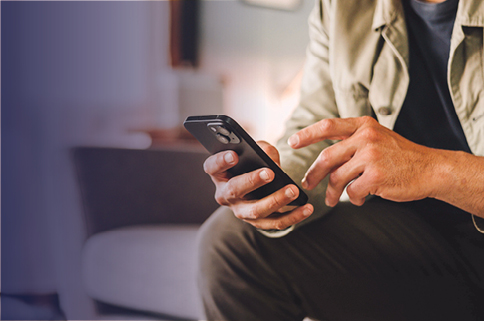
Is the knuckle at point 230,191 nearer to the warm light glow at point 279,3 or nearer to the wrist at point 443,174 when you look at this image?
the wrist at point 443,174

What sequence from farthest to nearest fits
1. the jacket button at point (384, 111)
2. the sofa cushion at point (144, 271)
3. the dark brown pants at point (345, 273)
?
1. the sofa cushion at point (144, 271)
2. the jacket button at point (384, 111)
3. the dark brown pants at point (345, 273)

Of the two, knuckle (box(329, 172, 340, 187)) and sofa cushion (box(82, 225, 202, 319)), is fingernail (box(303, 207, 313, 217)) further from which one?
sofa cushion (box(82, 225, 202, 319))

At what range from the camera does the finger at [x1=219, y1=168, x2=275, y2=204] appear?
0.44 m

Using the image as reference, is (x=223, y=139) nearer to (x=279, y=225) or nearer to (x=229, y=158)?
(x=229, y=158)

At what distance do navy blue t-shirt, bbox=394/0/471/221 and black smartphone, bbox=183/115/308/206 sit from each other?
30 centimetres

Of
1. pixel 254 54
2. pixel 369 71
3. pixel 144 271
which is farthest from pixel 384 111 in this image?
pixel 254 54

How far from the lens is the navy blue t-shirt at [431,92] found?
60cm

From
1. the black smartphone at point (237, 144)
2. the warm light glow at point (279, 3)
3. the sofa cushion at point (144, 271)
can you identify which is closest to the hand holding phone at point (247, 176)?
the black smartphone at point (237, 144)

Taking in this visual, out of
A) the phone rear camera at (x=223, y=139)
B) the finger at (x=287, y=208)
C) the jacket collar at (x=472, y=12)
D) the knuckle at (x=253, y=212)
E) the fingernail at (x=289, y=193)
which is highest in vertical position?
the jacket collar at (x=472, y=12)

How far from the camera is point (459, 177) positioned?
44 cm

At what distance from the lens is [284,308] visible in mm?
529

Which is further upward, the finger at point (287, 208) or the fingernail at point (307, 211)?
the fingernail at point (307, 211)

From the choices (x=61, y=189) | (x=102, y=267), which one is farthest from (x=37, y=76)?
(x=102, y=267)

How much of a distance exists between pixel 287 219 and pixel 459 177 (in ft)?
0.78
